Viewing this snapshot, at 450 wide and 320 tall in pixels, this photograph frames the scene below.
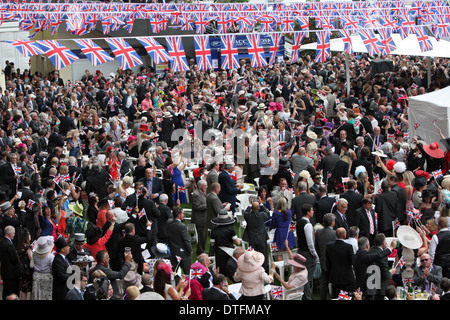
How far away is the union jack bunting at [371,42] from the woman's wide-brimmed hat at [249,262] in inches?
482

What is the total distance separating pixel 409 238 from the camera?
873 centimetres

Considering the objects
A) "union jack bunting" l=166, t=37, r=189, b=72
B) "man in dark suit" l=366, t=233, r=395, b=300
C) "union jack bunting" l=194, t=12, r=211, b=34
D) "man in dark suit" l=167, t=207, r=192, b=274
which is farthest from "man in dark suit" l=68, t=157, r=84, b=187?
"union jack bunting" l=194, t=12, r=211, b=34

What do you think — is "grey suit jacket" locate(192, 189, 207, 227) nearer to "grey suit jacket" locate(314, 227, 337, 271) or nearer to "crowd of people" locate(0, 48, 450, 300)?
"crowd of people" locate(0, 48, 450, 300)

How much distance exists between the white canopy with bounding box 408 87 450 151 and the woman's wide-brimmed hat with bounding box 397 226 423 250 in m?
7.00

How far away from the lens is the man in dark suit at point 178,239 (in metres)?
9.54

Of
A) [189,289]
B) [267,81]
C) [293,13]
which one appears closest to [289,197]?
[189,289]

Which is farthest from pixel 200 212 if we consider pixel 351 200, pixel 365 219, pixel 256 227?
pixel 365 219

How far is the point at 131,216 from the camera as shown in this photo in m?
10.1

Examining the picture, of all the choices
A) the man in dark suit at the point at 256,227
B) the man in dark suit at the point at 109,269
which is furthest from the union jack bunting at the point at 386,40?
the man in dark suit at the point at 109,269

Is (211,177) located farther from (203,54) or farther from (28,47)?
(28,47)

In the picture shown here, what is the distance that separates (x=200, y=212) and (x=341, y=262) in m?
2.99

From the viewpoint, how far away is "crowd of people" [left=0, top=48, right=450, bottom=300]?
27.6ft

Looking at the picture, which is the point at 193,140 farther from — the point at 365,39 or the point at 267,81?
the point at 267,81

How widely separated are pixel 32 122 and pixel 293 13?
21.2 m
